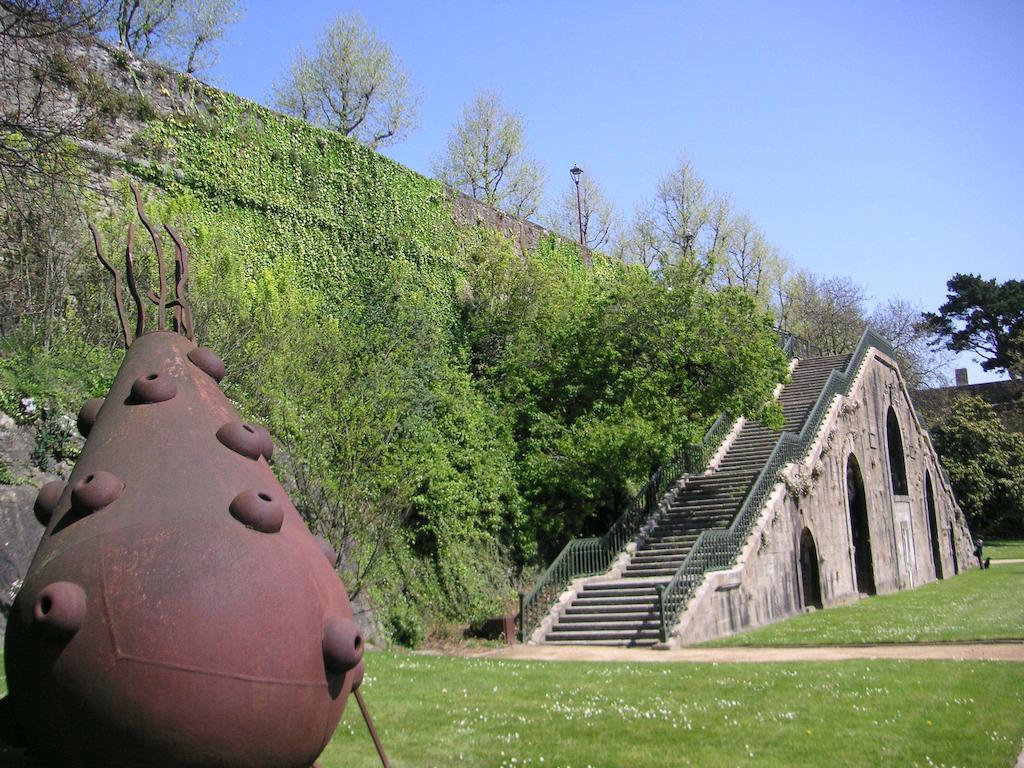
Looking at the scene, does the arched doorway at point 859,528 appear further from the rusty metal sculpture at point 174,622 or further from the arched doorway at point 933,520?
the rusty metal sculpture at point 174,622

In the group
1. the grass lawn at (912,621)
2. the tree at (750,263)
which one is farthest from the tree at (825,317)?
the grass lawn at (912,621)

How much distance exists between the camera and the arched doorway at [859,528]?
30.4 metres

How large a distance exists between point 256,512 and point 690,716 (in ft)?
20.6

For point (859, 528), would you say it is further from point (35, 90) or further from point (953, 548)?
point (35, 90)

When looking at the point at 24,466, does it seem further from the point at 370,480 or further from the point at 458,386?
the point at 458,386

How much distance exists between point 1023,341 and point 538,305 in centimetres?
3832

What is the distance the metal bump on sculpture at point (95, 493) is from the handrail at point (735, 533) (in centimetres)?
1459

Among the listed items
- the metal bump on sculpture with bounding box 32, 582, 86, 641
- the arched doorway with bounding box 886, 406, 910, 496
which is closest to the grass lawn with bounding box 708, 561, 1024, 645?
the arched doorway with bounding box 886, 406, 910, 496

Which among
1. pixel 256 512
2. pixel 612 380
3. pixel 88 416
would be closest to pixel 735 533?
pixel 612 380

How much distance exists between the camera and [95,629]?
13.0ft

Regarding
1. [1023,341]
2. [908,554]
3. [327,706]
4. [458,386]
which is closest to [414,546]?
[458,386]

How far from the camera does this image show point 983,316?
6131 cm

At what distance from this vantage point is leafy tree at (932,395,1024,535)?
4619cm

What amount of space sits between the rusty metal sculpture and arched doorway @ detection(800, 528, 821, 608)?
73.4 feet
